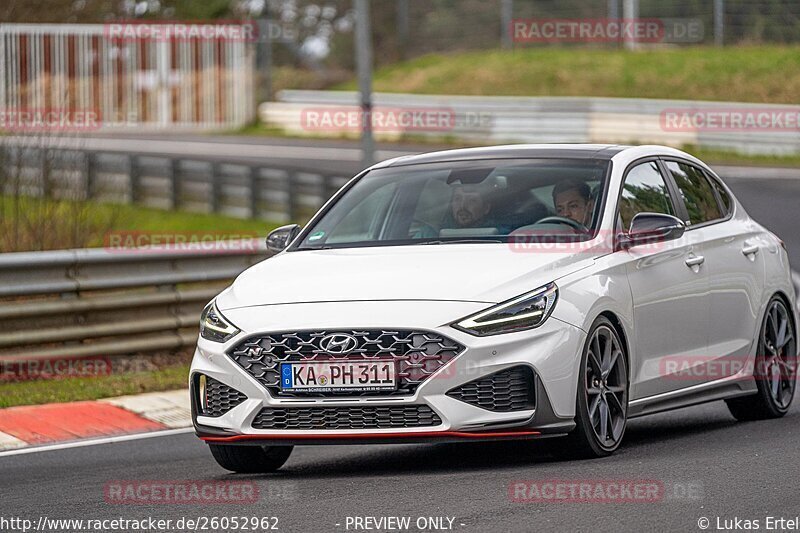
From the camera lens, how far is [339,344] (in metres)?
7.51

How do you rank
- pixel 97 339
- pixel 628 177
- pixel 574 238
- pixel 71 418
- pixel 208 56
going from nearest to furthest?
1. pixel 574 238
2. pixel 628 177
3. pixel 71 418
4. pixel 97 339
5. pixel 208 56

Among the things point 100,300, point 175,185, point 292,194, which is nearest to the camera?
point 100,300

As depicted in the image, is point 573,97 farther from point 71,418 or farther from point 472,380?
A: point 472,380

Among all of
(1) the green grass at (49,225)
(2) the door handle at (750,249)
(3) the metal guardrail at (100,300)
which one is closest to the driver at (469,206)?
(2) the door handle at (750,249)

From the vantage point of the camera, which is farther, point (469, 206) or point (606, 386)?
point (469, 206)

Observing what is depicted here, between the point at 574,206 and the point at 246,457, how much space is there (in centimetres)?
219

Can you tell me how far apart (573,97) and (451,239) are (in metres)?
33.8

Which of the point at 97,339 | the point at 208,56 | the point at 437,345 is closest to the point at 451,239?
the point at 437,345

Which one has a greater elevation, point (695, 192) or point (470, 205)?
point (470, 205)

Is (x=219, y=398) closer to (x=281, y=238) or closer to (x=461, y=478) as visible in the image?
(x=461, y=478)

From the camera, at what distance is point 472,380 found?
750cm

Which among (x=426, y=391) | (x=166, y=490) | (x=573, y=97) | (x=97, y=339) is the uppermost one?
(x=426, y=391)

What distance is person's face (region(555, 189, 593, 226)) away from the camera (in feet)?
28.5

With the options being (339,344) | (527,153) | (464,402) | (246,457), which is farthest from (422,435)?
(527,153)
